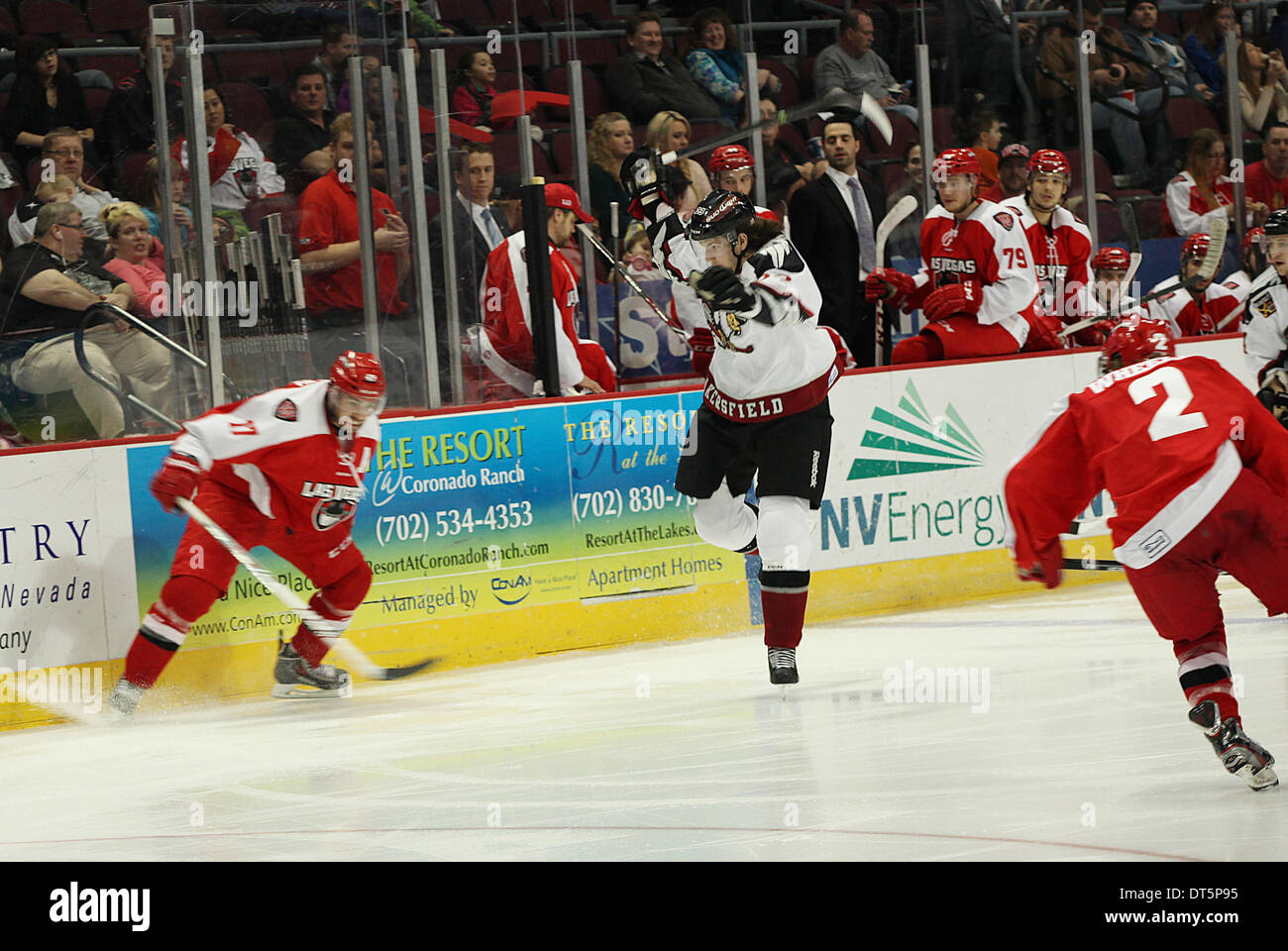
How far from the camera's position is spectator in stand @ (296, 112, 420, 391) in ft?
21.8

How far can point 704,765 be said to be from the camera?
4789 mm

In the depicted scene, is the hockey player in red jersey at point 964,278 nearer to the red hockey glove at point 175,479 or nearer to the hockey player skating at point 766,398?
the hockey player skating at point 766,398

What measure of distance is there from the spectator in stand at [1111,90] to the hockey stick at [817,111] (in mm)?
1346

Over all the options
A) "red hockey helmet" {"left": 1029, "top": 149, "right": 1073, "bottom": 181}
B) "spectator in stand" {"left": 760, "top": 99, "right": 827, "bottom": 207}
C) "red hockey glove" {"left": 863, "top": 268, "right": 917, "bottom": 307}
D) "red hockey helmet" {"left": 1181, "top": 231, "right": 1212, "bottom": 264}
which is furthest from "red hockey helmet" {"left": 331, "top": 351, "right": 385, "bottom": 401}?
"red hockey helmet" {"left": 1181, "top": 231, "right": 1212, "bottom": 264}

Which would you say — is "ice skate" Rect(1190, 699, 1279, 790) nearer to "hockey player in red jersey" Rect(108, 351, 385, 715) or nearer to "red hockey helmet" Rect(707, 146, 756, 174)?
"hockey player in red jersey" Rect(108, 351, 385, 715)

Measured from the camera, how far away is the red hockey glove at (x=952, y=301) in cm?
785

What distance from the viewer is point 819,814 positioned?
4117 mm

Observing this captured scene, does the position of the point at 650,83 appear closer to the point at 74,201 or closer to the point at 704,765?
the point at 74,201

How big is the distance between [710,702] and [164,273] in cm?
244

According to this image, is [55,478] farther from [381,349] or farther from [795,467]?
[795,467]

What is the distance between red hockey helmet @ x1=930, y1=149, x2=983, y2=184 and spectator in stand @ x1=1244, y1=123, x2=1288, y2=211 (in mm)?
2424

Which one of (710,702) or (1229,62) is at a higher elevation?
(1229,62)

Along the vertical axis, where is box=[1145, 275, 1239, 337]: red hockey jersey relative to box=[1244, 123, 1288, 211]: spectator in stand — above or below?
below

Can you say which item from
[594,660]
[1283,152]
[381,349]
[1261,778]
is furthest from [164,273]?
[1283,152]
